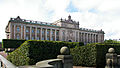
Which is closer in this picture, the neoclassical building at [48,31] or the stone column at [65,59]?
the stone column at [65,59]

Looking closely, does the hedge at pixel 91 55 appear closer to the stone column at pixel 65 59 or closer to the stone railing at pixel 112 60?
the stone railing at pixel 112 60

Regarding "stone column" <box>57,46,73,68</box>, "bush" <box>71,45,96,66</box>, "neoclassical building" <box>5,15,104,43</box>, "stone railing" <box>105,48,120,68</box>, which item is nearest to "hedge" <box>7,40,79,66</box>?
"bush" <box>71,45,96,66</box>

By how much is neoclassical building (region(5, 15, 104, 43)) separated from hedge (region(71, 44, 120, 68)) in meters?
39.4

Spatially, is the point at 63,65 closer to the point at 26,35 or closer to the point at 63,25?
the point at 26,35

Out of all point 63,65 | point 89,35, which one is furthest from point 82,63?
point 89,35

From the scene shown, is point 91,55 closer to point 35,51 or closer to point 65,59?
point 65,59

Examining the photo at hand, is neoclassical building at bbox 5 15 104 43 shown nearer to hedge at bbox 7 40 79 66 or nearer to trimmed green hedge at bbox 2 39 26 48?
trimmed green hedge at bbox 2 39 26 48

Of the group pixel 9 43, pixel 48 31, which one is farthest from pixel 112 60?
pixel 48 31

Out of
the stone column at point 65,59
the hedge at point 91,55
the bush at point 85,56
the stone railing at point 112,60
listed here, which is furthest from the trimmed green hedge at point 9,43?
the stone railing at point 112,60

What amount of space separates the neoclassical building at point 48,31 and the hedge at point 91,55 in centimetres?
3944

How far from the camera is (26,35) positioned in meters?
49.1

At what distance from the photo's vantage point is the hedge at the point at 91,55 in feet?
36.3

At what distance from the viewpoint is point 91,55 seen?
1125cm

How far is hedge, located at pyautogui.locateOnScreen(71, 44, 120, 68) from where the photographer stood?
1106 cm
